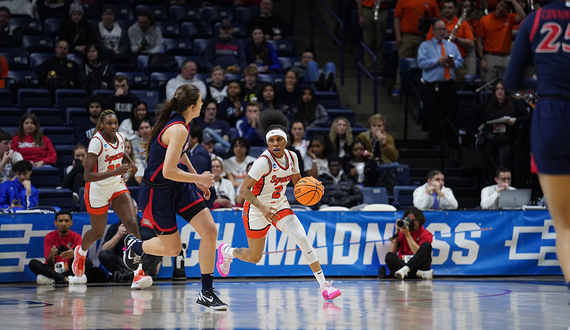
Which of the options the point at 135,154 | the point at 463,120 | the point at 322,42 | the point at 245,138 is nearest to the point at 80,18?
the point at 135,154

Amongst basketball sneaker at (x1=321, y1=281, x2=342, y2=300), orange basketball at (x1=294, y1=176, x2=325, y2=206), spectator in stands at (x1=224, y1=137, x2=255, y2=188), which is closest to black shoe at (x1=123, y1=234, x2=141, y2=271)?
orange basketball at (x1=294, y1=176, x2=325, y2=206)

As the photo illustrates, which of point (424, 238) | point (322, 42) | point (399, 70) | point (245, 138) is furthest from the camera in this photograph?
point (322, 42)

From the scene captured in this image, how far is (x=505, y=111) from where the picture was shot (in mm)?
13555

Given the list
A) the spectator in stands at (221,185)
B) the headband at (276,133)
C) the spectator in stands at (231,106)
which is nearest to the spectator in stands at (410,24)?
the spectator in stands at (231,106)

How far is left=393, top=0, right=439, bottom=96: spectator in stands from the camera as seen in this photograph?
1580 cm

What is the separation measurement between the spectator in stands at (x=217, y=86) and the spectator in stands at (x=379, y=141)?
2887 mm

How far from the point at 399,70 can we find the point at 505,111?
297 centimetres

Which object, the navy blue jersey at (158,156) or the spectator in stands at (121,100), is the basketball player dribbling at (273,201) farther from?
the spectator in stands at (121,100)

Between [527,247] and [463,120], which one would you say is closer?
[527,247]

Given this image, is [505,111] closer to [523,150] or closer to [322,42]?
[523,150]

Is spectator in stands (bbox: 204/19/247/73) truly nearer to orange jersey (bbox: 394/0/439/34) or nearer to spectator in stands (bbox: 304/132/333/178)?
spectator in stands (bbox: 304/132/333/178)

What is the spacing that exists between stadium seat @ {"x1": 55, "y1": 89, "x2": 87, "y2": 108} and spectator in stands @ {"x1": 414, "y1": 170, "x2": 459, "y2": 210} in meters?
6.71

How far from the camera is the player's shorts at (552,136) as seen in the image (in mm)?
3992

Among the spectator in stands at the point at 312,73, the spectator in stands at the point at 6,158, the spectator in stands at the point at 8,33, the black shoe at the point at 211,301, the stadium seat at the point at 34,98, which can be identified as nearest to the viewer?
the black shoe at the point at 211,301
